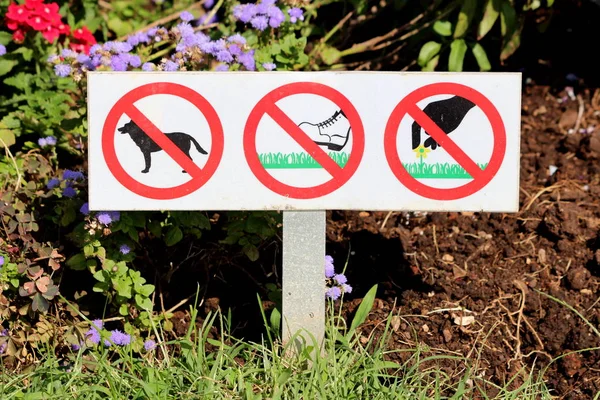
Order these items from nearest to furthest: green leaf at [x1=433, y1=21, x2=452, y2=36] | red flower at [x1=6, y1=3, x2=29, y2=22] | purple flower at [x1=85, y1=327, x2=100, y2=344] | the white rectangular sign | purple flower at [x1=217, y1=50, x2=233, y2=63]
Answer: the white rectangular sign → purple flower at [x1=85, y1=327, x2=100, y2=344] → purple flower at [x1=217, y1=50, x2=233, y2=63] → red flower at [x1=6, y1=3, x2=29, y2=22] → green leaf at [x1=433, y1=21, x2=452, y2=36]

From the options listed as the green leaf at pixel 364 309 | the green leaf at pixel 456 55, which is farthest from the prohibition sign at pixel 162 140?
the green leaf at pixel 456 55

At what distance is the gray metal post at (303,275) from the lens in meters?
2.63

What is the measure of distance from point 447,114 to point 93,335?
48.7 inches

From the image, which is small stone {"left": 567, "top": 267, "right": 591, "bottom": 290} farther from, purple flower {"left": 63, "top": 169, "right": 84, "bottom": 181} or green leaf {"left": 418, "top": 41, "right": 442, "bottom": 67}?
purple flower {"left": 63, "top": 169, "right": 84, "bottom": 181}

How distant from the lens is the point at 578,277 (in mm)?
3125

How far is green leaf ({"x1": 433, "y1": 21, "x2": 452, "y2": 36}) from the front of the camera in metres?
3.87

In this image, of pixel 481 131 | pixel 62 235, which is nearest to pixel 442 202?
pixel 481 131

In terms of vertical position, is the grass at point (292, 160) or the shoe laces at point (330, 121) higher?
the shoe laces at point (330, 121)

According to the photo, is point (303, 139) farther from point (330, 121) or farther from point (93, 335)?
point (93, 335)

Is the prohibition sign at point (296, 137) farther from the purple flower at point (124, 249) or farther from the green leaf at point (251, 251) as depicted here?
the purple flower at point (124, 249)

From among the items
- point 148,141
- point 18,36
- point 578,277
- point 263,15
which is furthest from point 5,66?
point 578,277

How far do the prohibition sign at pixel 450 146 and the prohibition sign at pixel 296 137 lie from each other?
0.31 feet

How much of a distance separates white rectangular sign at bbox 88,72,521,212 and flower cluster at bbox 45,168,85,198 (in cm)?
32

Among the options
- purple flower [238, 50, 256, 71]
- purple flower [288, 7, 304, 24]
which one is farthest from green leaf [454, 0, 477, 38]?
purple flower [238, 50, 256, 71]
